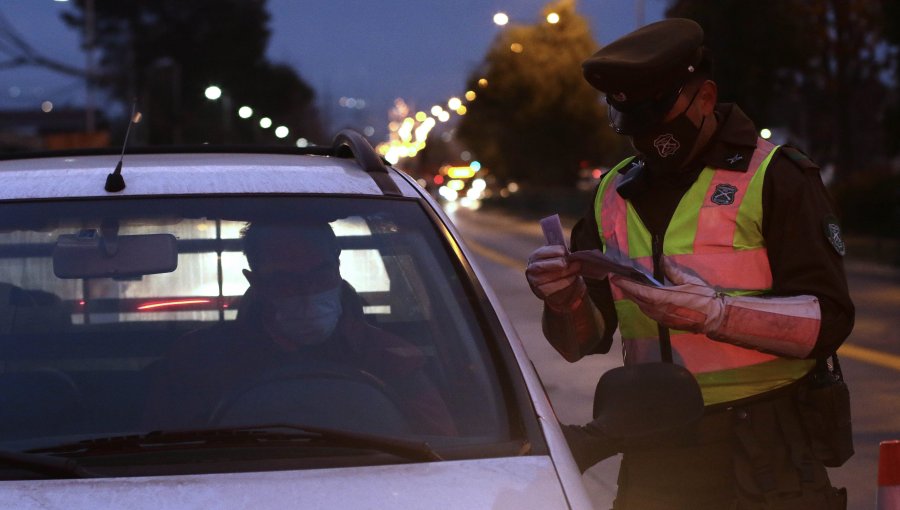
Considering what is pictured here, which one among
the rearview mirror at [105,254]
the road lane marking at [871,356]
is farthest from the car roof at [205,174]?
the road lane marking at [871,356]

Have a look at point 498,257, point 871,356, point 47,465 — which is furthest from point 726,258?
point 498,257

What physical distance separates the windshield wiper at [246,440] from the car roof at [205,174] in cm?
70

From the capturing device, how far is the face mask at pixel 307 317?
3264mm

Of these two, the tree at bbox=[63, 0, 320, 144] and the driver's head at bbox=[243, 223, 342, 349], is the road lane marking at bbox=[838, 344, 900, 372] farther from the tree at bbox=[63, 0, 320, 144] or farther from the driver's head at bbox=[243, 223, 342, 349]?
the tree at bbox=[63, 0, 320, 144]

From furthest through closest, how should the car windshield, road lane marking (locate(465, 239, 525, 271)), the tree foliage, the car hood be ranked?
1. the tree foliage
2. road lane marking (locate(465, 239, 525, 271))
3. the car windshield
4. the car hood

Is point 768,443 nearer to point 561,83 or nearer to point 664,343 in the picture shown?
point 664,343

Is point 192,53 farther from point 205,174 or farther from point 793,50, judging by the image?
point 205,174

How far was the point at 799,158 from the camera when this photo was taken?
3615 millimetres

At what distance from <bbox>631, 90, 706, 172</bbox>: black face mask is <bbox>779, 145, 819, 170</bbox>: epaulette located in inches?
8.2

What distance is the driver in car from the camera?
301 cm

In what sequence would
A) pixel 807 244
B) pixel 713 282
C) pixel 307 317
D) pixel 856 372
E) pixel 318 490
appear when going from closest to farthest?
pixel 318 490, pixel 307 317, pixel 807 244, pixel 713 282, pixel 856 372

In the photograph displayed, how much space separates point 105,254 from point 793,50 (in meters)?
41.3

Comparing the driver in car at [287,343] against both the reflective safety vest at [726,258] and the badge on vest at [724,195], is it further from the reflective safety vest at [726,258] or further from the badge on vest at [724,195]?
the badge on vest at [724,195]

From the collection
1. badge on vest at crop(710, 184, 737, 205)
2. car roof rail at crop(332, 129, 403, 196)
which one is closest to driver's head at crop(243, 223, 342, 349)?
car roof rail at crop(332, 129, 403, 196)
